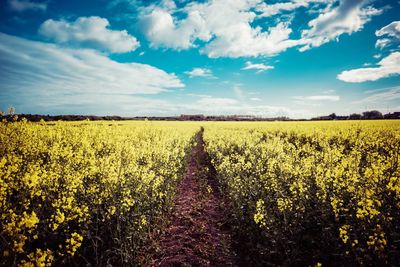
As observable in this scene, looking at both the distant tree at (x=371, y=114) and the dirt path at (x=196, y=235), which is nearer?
Result: the dirt path at (x=196, y=235)

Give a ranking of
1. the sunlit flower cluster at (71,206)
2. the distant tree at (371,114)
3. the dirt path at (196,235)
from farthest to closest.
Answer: the distant tree at (371,114), the dirt path at (196,235), the sunlit flower cluster at (71,206)

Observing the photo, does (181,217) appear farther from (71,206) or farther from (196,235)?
(71,206)

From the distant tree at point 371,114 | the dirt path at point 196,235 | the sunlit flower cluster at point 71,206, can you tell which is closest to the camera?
the sunlit flower cluster at point 71,206

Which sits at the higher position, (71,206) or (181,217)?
(71,206)

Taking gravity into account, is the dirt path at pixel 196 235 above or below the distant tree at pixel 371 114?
below

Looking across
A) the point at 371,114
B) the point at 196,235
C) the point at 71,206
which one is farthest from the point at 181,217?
the point at 371,114

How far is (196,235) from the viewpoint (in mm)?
6039

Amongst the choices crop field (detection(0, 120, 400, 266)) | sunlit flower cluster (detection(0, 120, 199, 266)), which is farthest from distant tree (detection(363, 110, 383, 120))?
sunlit flower cluster (detection(0, 120, 199, 266))

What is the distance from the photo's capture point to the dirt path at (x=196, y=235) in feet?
16.3

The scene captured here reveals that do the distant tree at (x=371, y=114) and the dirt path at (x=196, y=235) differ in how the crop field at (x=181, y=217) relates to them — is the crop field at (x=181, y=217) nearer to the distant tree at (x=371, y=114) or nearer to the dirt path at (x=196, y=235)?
the dirt path at (x=196, y=235)

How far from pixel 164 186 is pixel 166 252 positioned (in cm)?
259

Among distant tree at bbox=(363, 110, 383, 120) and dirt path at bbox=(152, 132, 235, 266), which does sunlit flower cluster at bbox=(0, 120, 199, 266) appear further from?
distant tree at bbox=(363, 110, 383, 120)

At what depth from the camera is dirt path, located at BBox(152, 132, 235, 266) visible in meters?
4.95

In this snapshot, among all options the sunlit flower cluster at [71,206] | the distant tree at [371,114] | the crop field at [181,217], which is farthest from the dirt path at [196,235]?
the distant tree at [371,114]
